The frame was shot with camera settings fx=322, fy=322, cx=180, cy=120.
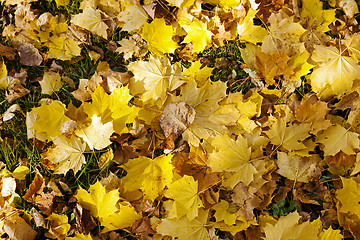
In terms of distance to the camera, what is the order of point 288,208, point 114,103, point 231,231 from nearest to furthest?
1. point 231,231
2. point 288,208
3. point 114,103

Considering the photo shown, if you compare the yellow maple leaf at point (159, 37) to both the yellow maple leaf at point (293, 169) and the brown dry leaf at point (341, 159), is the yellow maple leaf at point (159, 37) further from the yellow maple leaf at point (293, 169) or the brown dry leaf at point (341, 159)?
the brown dry leaf at point (341, 159)

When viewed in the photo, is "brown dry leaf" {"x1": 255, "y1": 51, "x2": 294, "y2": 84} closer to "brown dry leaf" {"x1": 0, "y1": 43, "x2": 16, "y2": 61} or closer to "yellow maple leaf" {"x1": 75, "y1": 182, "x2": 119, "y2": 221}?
"yellow maple leaf" {"x1": 75, "y1": 182, "x2": 119, "y2": 221}

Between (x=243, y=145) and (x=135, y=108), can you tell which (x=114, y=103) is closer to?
(x=135, y=108)

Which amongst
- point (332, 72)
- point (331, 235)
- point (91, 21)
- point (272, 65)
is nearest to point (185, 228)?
point (331, 235)

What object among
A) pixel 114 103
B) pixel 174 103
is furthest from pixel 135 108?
pixel 174 103

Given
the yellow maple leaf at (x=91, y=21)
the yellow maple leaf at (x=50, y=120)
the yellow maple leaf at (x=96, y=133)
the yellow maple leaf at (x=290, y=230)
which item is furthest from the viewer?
the yellow maple leaf at (x=91, y=21)

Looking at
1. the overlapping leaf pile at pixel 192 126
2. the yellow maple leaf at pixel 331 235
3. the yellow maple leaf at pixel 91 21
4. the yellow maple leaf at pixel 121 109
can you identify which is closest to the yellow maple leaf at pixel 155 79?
the overlapping leaf pile at pixel 192 126

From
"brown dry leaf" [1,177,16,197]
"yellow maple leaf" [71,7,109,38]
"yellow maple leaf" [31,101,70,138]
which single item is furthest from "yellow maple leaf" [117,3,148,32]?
"brown dry leaf" [1,177,16,197]
